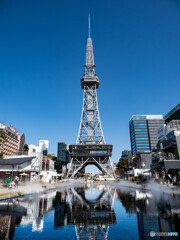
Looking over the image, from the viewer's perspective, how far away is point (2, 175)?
114 feet

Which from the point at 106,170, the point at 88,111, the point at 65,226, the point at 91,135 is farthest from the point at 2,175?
the point at 88,111

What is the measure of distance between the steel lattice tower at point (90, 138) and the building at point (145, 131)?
73587mm

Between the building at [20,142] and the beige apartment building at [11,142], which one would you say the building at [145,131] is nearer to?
the building at [20,142]

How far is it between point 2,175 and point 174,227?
115 feet

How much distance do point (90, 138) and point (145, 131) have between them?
8835 cm

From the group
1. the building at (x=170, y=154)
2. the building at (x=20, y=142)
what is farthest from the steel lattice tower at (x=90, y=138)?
the building at (x=20, y=142)

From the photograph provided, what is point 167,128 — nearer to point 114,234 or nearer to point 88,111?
point 88,111

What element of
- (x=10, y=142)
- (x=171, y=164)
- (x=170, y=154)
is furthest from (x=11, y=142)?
(x=171, y=164)

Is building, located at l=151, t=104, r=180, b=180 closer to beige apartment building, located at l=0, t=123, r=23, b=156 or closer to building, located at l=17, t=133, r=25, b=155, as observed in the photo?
beige apartment building, located at l=0, t=123, r=23, b=156

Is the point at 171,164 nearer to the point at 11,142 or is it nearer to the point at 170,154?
the point at 170,154

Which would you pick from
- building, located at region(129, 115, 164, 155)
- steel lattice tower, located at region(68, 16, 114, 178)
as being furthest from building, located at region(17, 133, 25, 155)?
building, located at region(129, 115, 164, 155)

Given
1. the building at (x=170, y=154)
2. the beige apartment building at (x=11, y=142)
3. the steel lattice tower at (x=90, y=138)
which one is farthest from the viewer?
the beige apartment building at (x=11, y=142)

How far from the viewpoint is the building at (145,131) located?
168 m

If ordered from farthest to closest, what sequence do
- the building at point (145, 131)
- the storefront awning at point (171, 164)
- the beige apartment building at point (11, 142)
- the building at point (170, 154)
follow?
the building at point (145, 131) < the beige apartment building at point (11, 142) < the building at point (170, 154) < the storefront awning at point (171, 164)
